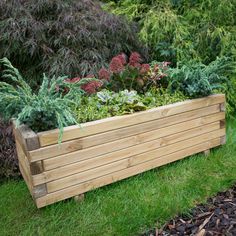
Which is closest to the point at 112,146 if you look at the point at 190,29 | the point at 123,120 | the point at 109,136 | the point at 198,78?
the point at 109,136

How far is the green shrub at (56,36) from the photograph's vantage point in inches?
111

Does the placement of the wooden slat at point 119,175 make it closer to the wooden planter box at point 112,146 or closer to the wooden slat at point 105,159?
the wooden planter box at point 112,146

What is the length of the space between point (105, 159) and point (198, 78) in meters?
1.01

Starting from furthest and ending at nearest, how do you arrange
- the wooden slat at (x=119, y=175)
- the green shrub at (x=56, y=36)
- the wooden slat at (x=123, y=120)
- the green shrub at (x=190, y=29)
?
the green shrub at (x=190, y=29)
the green shrub at (x=56, y=36)
the wooden slat at (x=119, y=175)
the wooden slat at (x=123, y=120)

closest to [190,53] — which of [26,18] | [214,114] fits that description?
[214,114]

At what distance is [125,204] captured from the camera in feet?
6.71

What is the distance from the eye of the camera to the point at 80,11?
3125 millimetres

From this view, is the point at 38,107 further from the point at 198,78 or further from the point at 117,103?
the point at 198,78

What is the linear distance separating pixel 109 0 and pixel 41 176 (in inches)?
118

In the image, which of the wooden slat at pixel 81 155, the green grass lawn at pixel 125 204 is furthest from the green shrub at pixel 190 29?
the wooden slat at pixel 81 155

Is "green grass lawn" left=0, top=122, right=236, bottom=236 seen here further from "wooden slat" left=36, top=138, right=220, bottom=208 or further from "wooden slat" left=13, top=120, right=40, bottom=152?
"wooden slat" left=13, top=120, right=40, bottom=152

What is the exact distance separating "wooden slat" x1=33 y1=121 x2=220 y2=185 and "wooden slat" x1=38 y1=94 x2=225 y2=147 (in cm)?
18

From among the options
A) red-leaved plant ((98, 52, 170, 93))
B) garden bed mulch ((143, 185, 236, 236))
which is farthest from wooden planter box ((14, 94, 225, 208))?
garden bed mulch ((143, 185, 236, 236))

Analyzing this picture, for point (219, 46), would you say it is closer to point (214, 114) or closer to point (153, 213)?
point (214, 114)
